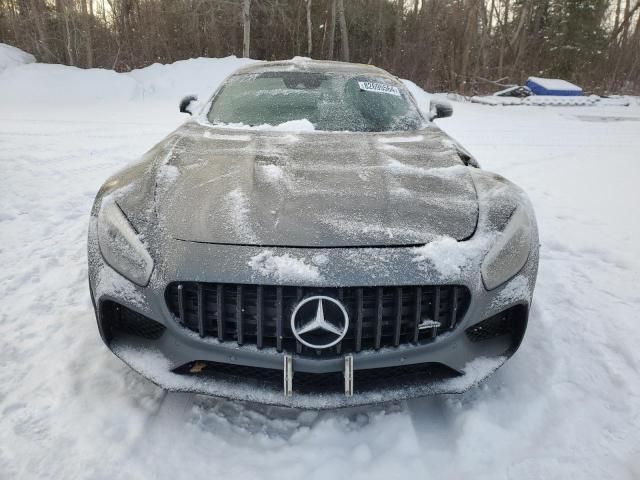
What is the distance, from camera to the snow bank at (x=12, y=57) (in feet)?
48.4

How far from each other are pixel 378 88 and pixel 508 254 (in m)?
1.95

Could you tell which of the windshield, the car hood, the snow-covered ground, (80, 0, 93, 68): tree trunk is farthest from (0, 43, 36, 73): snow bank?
the car hood

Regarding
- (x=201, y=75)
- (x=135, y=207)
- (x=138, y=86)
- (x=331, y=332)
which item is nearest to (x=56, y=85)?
(x=138, y=86)

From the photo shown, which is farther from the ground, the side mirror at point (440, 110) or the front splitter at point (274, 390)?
the side mirror at point (440, 110)

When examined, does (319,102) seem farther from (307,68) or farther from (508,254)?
(508,254)

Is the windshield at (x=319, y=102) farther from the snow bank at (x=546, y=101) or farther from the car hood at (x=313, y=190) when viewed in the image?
the snow bank at (x=546, y=101)

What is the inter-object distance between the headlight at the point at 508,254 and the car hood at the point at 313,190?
124mm

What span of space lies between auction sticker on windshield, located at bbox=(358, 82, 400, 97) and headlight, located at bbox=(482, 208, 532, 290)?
1689 mm

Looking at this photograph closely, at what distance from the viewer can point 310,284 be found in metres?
1.51

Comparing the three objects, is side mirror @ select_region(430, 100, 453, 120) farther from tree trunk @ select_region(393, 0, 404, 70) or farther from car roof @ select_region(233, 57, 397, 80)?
tree trunk @ select_region(393, 0, 404, 70)

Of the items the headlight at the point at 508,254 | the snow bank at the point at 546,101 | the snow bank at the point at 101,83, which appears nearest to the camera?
the headlight at the point at 508,254

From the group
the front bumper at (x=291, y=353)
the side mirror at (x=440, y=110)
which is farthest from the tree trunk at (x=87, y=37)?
the front bumper at (x=291, y=353)

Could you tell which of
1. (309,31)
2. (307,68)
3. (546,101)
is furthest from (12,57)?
(546,101)

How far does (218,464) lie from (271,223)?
85cm
